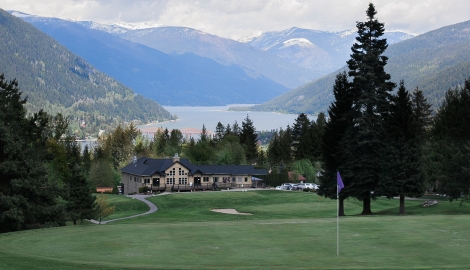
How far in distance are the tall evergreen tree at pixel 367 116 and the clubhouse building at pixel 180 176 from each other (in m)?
54.6

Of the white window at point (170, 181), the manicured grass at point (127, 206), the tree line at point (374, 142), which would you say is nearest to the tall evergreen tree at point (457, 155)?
the tree line at point (374, 142)

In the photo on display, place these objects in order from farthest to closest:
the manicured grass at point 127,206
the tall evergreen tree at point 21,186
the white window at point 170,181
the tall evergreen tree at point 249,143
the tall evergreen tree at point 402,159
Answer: the tall evergreen tree at point 249,143
the white window at point 170,181
the manicured grass at point 127,206
the tall evergreen tree at point 402,159
the tall evergreen tree at point 21,186

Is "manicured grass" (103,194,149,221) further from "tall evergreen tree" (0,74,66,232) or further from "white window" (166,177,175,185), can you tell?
"tall evergreen tree" (0,74,66,232)

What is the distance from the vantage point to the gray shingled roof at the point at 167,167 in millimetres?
102750

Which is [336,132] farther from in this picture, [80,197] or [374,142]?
[80,197]

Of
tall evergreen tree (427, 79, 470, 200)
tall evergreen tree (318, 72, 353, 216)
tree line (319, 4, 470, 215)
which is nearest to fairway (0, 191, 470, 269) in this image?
tree line (319, 4, 470, 215)

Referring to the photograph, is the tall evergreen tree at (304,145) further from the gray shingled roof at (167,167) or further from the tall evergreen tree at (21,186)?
the tall evergreen tree at (21,186)

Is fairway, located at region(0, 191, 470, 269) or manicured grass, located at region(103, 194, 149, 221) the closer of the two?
fairway, located at region(0, 191, 470, 269)

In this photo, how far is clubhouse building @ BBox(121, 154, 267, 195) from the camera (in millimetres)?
102438

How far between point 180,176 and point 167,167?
3.02 metres

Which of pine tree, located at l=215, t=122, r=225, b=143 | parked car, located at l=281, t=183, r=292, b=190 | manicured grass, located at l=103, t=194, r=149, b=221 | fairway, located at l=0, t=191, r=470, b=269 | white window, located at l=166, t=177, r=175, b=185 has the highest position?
pine tree, located at l=215, t=122, r=225, b=143

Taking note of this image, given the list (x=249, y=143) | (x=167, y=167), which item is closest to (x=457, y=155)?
(x=167, y=167)

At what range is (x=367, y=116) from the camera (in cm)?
5178

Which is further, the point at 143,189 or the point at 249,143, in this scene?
the point at 249,143
